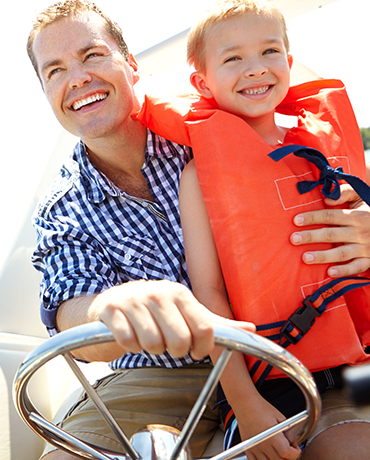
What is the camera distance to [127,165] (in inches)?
74.6

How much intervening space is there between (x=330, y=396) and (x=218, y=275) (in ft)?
1.54

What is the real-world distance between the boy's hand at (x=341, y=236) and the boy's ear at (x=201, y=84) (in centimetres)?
56

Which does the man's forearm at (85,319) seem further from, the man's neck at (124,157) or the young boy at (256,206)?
the man's neck at (124,157)

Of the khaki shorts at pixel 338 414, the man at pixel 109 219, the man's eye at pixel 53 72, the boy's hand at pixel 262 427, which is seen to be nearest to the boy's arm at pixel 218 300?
the boy's hand at pixel 262 427

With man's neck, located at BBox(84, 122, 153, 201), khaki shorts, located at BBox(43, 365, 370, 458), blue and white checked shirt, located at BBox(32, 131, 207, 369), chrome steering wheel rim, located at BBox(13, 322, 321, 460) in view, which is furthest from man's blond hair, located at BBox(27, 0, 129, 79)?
chrome steering wheel rim, located at BBox(13, 322, 321, 460)

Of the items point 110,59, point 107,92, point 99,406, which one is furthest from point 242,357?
point 110,59

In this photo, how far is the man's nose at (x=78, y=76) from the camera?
5.91 ft

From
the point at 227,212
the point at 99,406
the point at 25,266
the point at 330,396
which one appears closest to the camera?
the point at 99,406

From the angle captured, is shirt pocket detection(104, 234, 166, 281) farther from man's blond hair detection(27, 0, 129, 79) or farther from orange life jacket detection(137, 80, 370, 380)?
man's blond hair detection(27, 0, 129, 79)

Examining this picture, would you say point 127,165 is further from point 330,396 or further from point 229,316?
point 330,396

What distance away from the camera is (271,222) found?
1.30m

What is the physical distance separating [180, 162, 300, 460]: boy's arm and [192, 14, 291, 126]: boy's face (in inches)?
11.2

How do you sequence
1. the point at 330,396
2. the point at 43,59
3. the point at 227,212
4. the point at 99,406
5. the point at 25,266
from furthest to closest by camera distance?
the point at 25,266
the point at 43,59
the point at 227,212
the point at 330,396
the point at 99,406

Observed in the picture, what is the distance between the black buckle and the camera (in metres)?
1.17
